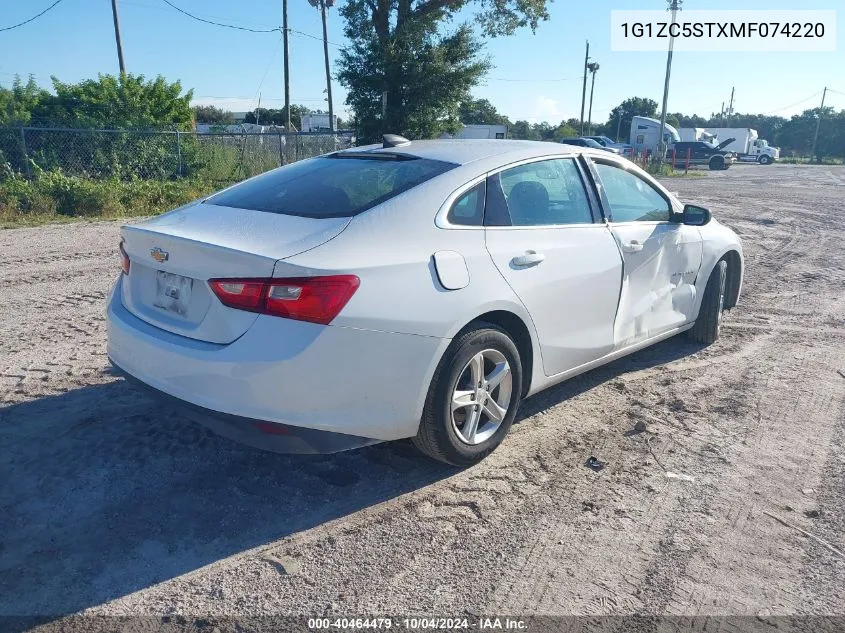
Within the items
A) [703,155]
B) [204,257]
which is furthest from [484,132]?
[204,257]

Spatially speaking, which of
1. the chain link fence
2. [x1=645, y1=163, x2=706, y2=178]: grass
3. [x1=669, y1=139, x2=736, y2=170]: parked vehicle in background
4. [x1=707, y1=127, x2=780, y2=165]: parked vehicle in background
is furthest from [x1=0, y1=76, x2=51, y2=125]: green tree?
[x1=707, y1=127, x2=780, y2=165]: parked vehicle in background

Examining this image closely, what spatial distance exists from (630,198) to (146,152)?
13.8m

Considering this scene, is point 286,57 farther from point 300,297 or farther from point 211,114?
point 211,114

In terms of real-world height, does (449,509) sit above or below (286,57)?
below

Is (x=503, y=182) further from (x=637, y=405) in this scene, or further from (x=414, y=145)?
(x=637, y=405)

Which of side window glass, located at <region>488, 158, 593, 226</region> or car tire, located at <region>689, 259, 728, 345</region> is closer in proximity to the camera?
side window glass, located at <region>488, 158, 593, 226</region>

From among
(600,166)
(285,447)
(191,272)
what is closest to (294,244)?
(191,272)

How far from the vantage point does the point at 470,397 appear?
3336 millimetres

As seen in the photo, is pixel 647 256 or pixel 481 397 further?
pixel 647 256

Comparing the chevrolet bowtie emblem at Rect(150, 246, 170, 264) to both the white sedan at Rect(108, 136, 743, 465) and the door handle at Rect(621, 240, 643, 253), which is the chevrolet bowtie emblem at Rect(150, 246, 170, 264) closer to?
the white sedan at Rect(108, 136, 743, 465)

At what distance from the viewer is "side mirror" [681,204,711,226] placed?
4828 millimetres

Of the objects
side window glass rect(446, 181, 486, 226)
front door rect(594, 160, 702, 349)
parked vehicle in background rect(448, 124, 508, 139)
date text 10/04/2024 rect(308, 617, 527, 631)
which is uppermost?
parked vehicle in background rect(448, 124, 508, 139)

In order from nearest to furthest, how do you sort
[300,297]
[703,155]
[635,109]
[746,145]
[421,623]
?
[421,623]
[300,297]
[703,155]
[746,145]
[635,109]

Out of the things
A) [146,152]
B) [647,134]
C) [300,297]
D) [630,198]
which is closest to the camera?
[300,297]
